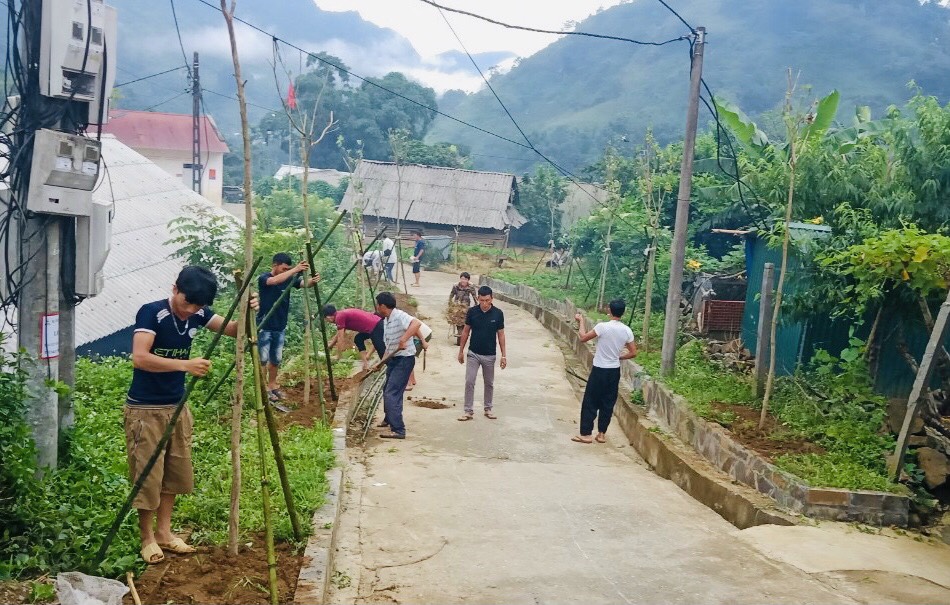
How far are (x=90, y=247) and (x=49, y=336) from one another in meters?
0.64

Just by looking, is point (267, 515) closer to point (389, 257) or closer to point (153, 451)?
point (153, 451)

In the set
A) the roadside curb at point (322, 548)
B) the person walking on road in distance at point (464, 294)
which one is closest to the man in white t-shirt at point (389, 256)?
the person walking on road in distance at point (464, 294)

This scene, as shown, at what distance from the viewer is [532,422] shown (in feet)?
36.3

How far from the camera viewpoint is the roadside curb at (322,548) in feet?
14.8

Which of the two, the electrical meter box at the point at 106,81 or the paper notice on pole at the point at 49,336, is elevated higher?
the electrical meter box at the point at 106,81

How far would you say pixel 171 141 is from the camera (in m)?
48.1

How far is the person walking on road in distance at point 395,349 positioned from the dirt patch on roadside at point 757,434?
3.35 m

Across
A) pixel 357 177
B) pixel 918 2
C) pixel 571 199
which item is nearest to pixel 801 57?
pixel 918 2

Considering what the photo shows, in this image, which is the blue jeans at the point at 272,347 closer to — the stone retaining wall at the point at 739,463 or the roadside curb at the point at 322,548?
the roadside curb at the point at 322,548

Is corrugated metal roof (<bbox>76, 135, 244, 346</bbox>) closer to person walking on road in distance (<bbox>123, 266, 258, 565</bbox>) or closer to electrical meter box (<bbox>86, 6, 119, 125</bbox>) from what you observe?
electrical meter box (<bbox>86, 6, 119, 125</bbox>)

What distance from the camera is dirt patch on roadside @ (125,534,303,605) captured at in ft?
14.1

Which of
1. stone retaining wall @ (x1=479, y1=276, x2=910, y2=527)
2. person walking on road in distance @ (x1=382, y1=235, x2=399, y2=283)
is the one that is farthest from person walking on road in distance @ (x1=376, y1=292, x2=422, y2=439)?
person walking on road in distance @ (x1=382, y1=235, x2=399, y2=283)

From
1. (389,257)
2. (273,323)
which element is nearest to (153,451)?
(273,323)

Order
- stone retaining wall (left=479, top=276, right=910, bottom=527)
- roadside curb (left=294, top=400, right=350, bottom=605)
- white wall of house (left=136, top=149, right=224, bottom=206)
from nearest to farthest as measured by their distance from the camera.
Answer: roadside curb (left=294, top=400, right=350, bottom=605) < stone retaining wall (left=479, top=276, right=910, bottom=527) < white wall of house (left=136, top=149, right=224, bottom=206)
